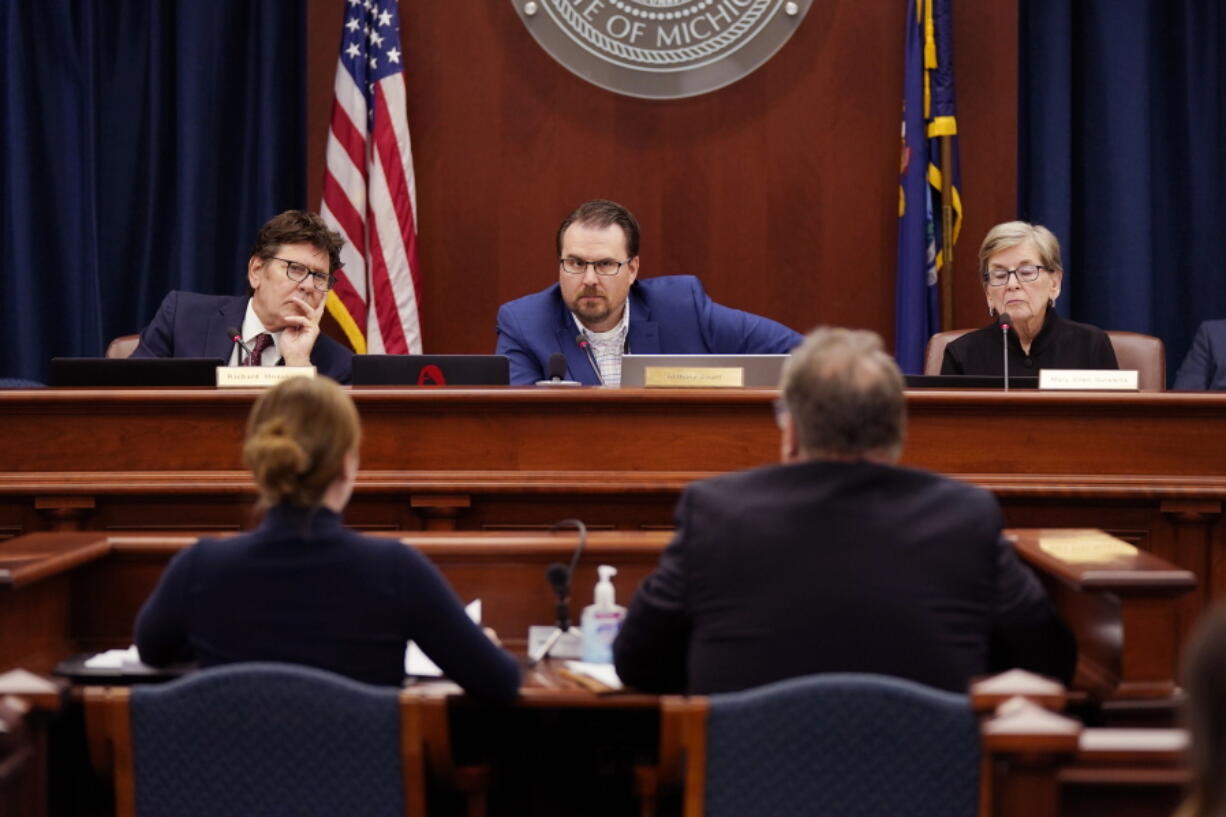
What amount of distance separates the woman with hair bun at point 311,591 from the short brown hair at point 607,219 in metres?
2.37

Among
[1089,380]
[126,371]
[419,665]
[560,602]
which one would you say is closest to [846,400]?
[560,602]

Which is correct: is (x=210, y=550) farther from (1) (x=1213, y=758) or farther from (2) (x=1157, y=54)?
(2) (x=1157, y=54)

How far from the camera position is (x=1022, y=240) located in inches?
166

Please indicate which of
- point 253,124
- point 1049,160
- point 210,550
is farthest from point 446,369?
point 1049,160

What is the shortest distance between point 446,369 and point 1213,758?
8.78 feet

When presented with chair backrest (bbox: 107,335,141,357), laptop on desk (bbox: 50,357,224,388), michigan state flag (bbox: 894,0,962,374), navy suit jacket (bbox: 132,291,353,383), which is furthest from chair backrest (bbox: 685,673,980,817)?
michigan state flag (bbox: 894,0,962,374)

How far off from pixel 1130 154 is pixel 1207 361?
3.81 ft

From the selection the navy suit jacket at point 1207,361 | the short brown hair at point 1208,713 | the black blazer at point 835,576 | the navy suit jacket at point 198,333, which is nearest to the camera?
the short brown hair at point 1208,713

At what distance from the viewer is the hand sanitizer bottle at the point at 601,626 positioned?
2.23 meters

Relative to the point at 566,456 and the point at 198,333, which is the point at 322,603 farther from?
the point at 198,333

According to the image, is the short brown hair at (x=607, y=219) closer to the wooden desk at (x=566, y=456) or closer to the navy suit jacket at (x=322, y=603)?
the wooden desk at (x=566, y=456)

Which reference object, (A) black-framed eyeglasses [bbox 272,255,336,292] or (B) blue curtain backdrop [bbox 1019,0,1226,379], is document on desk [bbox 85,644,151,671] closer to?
(A) black-framed eyeglasses [bbox 272,255,336,292]

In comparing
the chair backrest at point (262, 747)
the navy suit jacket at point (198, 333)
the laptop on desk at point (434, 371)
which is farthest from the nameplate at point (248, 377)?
Answer: the chair backrest at point (262, 747)

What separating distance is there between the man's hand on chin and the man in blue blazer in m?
0.60
